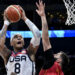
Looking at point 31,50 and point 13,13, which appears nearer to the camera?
point 31,50

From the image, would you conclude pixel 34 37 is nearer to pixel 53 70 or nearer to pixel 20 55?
pixel 20 55

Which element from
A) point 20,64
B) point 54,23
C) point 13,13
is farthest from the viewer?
point 54,23

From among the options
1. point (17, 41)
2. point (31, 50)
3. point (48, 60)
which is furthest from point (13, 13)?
point (48, 60)

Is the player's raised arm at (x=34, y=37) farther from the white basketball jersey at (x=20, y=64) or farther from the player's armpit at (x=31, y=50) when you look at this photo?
the white basketball jersey at (x=20, y=64)

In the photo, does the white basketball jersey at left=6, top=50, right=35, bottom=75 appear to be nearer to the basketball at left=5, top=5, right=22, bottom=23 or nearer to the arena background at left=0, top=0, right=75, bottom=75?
the basketball at left=5, top=5, right=22, bottom=23

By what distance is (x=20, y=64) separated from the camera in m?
3.64

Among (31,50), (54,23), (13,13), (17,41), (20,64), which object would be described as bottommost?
(54,23)

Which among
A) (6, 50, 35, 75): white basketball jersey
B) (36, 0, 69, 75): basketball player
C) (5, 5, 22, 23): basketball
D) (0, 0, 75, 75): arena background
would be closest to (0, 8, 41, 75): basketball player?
(6, 50, 35, 75): white basketball jersey

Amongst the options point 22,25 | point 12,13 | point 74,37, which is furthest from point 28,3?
point 12,13

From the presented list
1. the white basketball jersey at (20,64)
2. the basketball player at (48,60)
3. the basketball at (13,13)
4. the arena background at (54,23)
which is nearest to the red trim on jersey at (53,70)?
the basketball player at (48,60)

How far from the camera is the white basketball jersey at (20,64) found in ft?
11.9

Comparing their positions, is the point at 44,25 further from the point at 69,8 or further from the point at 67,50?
the point at 67,50

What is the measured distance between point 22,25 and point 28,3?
1.09m

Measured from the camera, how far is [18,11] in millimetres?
3842
